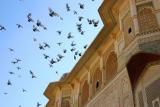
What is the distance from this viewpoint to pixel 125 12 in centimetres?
947

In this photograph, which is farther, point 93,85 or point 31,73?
point 93,85

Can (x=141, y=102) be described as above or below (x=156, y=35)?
below

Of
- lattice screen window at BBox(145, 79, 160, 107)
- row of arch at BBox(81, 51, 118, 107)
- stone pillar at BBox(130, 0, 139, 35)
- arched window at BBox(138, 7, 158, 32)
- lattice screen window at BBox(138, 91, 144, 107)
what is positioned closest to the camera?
lattice screen window at BBox(145, 79, 160, 107)

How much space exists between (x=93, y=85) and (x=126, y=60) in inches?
120

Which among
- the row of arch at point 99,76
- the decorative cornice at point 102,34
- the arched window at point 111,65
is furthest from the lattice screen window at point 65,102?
the arched window at point 111,65

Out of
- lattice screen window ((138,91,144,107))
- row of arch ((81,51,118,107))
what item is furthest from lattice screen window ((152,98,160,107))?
row of arch ((81,51,118,107))

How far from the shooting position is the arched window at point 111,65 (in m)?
10.1

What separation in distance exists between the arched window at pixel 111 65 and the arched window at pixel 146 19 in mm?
2009

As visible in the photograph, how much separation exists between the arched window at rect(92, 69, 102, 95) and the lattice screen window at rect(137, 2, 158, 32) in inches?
119

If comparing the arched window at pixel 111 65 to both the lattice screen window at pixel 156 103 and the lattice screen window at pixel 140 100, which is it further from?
the lattice screen window at pixel 156 103

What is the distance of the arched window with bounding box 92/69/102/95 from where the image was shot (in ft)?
35.5

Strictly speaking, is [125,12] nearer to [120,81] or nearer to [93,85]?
[120,81]

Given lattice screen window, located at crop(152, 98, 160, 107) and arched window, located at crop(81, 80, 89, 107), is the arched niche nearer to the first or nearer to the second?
lattice screen window, located at crop(152, 98, 160, 107)

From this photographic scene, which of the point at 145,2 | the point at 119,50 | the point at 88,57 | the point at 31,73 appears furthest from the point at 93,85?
the point at 145,2
